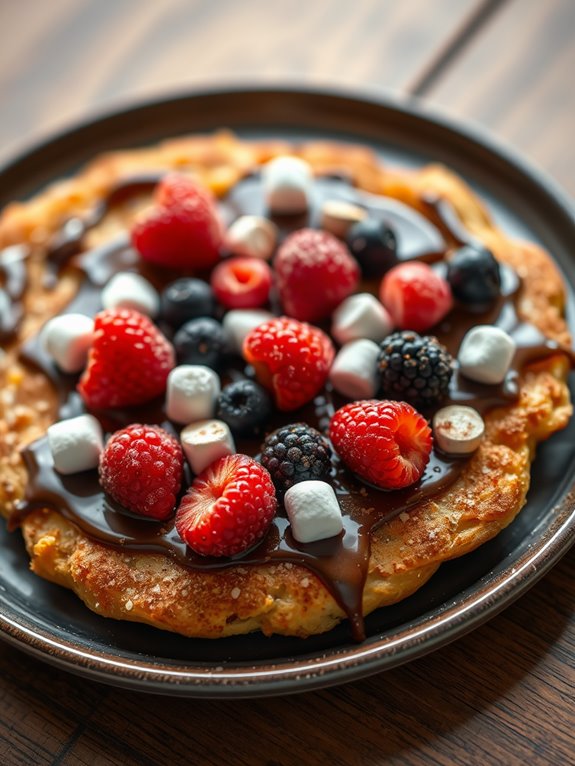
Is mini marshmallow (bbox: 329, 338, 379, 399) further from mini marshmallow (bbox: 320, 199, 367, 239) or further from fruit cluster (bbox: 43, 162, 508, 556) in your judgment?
mini marshmallow (bbox: 320, 199, 367, 239)

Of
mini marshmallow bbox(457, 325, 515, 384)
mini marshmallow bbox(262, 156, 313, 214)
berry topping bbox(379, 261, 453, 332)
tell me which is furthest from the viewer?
mini marshmallow bbox(262, 156, 313, 214)

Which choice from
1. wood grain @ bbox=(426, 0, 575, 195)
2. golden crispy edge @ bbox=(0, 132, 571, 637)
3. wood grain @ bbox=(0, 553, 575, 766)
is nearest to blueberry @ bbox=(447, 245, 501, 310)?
golden crispy edge @ bbox=(0, 132, 571, 637)

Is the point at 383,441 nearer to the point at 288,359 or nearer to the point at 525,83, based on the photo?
the point at 288,359

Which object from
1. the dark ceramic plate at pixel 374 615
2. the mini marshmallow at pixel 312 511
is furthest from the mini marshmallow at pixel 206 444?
the dark ceramic plate at pixel 374 615

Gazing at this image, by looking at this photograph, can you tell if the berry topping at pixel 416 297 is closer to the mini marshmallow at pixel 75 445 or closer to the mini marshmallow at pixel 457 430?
the mini marshmallow at pixel 457 430

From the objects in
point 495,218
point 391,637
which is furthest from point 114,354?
point 495,218

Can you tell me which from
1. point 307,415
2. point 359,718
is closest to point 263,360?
point 307,415

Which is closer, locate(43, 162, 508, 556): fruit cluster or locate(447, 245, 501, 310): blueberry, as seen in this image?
locate(43, 162, 508, 556): fruit cluster
